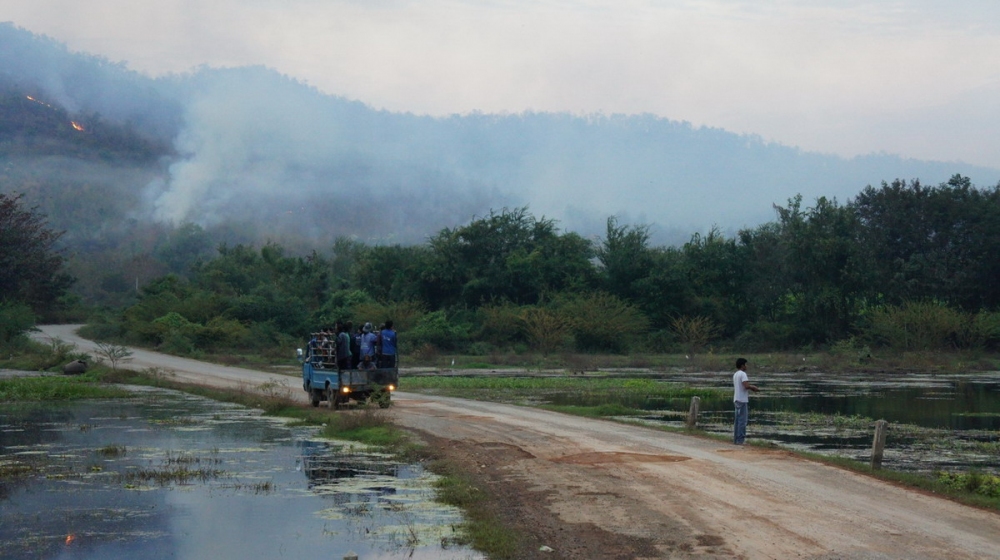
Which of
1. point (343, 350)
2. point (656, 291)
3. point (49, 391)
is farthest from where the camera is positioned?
point (656, 291)

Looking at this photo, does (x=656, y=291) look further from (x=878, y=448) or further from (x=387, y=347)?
(x=878, y=448)

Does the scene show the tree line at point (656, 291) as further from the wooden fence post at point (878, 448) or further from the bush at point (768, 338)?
the wooden fence post at point (878, 448)

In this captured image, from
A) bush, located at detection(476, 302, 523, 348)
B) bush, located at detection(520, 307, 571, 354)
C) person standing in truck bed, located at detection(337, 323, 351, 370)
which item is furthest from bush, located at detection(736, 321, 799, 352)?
person standing in truck bed, located at detection(337, 323, 351, 370)

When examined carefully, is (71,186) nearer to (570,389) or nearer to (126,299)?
(126,299)

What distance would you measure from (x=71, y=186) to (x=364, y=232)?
51049mm

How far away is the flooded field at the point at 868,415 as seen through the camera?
22422mm

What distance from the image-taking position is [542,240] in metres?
85.9

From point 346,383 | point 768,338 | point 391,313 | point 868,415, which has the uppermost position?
point 391,313

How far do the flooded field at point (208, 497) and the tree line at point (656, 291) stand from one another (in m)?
42.6

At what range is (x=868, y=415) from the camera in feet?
103

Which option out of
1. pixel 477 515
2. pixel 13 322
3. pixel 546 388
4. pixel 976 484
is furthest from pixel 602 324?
pixel 477 515

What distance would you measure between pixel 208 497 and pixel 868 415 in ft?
75.7

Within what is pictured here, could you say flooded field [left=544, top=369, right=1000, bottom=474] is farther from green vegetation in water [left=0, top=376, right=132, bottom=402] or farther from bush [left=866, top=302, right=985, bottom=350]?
green vegetation in water [left=0, top=376, right=132, bottom=402]

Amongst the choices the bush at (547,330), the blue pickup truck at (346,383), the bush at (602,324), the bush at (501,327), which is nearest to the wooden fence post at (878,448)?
the blue pickup truck at (346,383)
